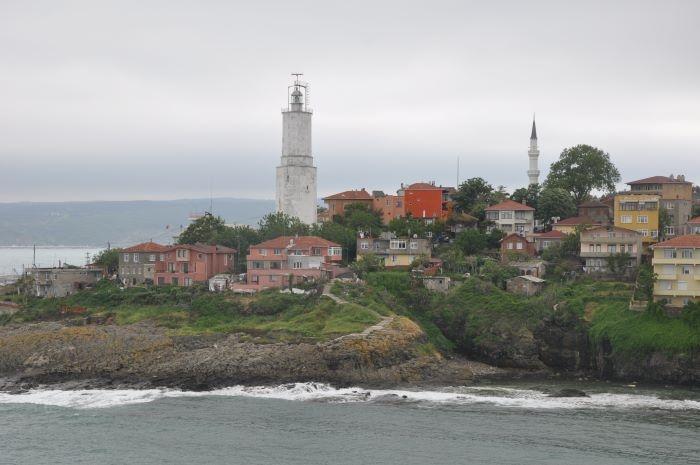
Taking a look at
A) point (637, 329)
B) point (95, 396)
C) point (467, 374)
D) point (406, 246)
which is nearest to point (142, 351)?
point (95, 396)

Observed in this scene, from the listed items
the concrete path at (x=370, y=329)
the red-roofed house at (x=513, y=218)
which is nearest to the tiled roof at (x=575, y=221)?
the red-roofed house at (x=513, y=218)

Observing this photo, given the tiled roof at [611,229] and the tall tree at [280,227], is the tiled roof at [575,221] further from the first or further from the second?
the tall tree at [280,227]

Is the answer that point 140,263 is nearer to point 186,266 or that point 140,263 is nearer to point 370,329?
point 186,266

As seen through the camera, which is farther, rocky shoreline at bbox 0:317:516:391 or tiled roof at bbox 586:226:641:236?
tiled roof at bbox 586:226:641:236

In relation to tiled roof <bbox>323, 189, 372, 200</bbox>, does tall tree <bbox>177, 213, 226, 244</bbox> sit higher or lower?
lower

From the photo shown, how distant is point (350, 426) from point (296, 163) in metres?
45.1

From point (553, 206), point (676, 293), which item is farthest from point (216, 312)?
point (553, 206)

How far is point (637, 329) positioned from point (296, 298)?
22466 millimetres

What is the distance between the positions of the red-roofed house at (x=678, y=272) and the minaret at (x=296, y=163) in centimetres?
3583

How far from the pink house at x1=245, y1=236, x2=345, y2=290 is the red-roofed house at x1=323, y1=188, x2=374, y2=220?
17380mm

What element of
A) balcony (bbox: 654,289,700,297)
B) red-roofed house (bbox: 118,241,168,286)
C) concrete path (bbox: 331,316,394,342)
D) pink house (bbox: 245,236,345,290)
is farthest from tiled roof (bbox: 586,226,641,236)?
red-roofed house (bbox: 118,241,168,286)

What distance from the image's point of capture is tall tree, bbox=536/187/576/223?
81.5 m

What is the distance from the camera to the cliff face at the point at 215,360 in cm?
5203

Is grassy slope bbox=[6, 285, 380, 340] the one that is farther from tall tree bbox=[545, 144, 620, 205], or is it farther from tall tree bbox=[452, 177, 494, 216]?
tall tree bbox=[545, 144, 620, 205]
